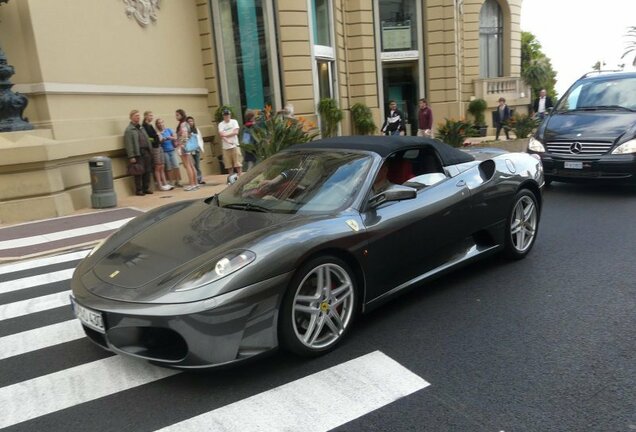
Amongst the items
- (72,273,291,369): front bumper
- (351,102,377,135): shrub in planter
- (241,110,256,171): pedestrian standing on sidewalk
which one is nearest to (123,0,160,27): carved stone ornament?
(241,110,256,171): pedestrian standing on sidewalk

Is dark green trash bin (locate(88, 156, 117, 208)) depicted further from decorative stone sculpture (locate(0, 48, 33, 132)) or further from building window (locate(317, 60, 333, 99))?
building window (locate(317, 60, 333, 99))

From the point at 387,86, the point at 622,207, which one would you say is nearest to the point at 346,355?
the point at 622,207

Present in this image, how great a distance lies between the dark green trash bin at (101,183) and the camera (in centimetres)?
1039

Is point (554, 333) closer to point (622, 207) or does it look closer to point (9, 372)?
point (9, 372)

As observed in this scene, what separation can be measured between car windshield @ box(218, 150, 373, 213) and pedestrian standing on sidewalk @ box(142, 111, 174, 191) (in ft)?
27.2

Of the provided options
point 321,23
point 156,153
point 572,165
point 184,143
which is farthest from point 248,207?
point 321,23

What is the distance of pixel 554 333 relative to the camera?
151 inches

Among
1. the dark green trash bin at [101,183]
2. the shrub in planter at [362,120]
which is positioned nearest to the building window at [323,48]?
the shrub in planter at [362,120]

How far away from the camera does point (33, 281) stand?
5902 mm

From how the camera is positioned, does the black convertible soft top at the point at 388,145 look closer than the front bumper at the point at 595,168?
Yes

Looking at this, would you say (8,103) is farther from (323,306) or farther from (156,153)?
(323,306)

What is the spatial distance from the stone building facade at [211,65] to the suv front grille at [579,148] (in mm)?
8911

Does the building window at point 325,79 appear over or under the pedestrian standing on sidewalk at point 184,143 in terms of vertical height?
over

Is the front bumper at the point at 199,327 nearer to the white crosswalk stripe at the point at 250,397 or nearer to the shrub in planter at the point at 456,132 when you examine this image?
the white crosswalk stripe at the point at 250,397
